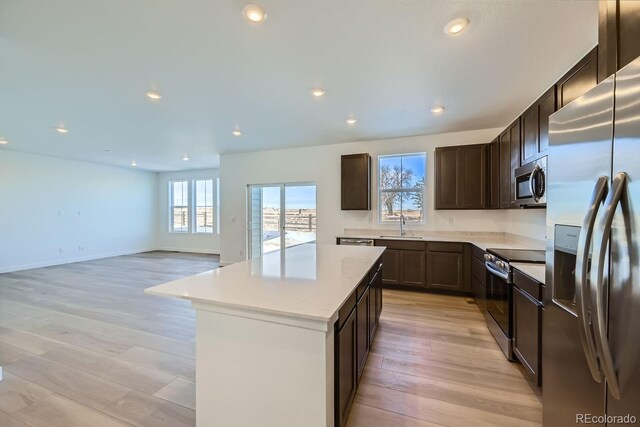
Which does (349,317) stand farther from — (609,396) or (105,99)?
(105,99)

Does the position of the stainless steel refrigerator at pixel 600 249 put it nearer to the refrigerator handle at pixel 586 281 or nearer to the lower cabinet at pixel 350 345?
the refrigerator handle at pixel 586 281

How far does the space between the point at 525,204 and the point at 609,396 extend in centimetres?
237

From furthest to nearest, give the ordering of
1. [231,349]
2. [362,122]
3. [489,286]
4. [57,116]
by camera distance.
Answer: [362,122] → [57,116] → [489,286] → [231,349]

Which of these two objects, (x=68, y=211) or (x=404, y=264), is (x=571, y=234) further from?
(x=68, y=211)

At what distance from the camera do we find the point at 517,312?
2.12m

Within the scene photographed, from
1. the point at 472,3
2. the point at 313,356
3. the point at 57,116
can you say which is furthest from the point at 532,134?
the point at 57,116

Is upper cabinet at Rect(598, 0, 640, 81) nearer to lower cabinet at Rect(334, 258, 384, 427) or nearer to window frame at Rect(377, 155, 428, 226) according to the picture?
lower cabinet at Rect(334, 258, 384, 427)

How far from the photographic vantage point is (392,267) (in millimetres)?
4230

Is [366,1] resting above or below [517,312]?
above

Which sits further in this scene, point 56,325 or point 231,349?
point 56,325

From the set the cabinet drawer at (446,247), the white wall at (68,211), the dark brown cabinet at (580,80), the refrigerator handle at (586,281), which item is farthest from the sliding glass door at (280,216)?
the refrigerator handle at (586,281)

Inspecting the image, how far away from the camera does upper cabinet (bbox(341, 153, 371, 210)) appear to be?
4.75m

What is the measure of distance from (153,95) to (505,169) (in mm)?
4440

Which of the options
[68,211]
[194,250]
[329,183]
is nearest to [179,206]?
[194,250]
